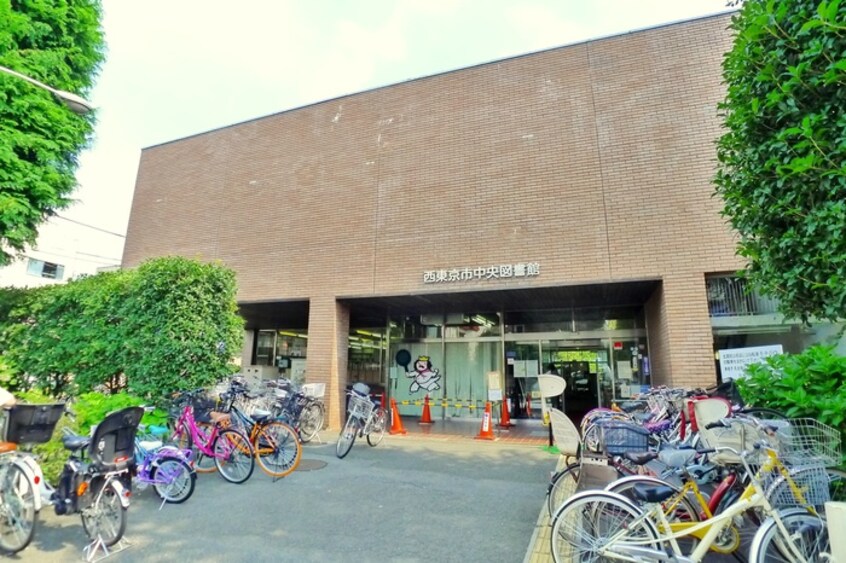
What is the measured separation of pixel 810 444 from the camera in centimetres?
329

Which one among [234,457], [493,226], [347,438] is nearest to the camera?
[234,457]

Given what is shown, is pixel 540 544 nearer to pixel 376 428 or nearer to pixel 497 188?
pixel 376 428

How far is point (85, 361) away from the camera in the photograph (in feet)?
26.5

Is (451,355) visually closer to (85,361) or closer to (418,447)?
(418,447)

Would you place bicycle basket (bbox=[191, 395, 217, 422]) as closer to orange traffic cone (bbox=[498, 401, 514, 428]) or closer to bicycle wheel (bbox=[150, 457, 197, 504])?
bicycle wheel (bbox=[150, 457, 197, 504])

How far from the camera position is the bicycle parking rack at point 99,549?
356 cm

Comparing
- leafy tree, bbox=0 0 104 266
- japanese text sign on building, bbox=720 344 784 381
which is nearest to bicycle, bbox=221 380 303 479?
japanese text sign on building, bbox=720 344 784 381

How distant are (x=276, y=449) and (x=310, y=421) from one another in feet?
9.81

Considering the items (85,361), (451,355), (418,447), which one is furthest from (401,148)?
(85,361)

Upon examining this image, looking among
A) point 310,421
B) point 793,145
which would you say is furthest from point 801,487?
point 310,421

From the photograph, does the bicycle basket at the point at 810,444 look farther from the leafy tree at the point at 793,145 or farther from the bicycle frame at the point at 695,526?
the leafy tree at the point at 793,145

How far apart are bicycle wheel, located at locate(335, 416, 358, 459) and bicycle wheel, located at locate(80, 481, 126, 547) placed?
148 inches

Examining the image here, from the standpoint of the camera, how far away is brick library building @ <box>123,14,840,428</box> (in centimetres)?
816

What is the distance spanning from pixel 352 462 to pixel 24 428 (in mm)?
4071
